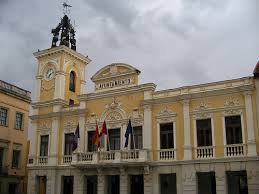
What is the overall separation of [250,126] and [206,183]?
18.6ft

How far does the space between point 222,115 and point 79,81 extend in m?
16.4

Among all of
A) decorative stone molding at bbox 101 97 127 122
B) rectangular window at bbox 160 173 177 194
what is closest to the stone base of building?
rectangular window at bbox 160 173 177 194

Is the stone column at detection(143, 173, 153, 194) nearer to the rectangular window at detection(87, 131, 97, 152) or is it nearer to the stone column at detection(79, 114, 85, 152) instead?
the rectangular window at detection(87, 131, 97, 152)

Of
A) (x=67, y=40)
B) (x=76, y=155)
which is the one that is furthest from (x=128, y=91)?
(x=67, y=40)

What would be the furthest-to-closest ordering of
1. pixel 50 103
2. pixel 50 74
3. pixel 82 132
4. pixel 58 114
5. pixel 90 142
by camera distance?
pixel 50 74, pixel 50 103, pixel 58 114, pixel 82 132, pixel 90 142

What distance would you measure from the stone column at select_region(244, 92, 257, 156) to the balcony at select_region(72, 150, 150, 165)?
705cm

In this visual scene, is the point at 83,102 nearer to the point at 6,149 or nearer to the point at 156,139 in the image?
the point at 156,139

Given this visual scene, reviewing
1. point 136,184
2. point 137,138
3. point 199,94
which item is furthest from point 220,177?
point 137,138

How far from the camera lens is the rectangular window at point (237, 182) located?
25.7 meters

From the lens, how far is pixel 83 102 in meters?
31.4

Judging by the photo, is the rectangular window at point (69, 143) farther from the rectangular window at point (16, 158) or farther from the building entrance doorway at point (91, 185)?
the rectangular window at point (16, 158)

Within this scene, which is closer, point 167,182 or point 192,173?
point 192,173

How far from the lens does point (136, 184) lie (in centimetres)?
2836

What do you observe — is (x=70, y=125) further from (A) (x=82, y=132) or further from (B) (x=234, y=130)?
(B) (x=234, y=130)
